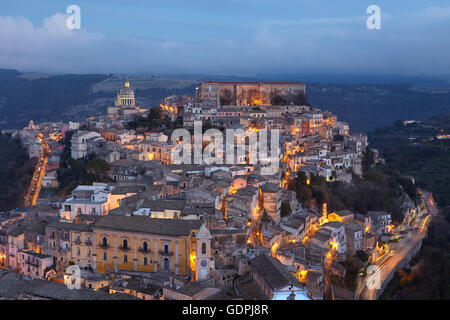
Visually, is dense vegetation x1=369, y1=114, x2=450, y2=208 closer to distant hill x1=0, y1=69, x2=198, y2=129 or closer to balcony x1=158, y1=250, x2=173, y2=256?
balcony x1=158, y1=250, x2=173, y2=256

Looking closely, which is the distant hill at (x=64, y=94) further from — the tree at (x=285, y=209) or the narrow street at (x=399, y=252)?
the tree at (x=285, y=209)

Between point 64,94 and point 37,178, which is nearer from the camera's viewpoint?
point 37,178

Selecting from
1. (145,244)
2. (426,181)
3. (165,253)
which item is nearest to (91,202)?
(145,244)

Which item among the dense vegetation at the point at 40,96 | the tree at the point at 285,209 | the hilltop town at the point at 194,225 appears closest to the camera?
the hilltop town at the point at 194,225

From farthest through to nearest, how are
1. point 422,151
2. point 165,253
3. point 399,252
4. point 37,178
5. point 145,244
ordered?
point 422,151 → point 37,178 → point 399,252 → point 145,244 → point 165,253

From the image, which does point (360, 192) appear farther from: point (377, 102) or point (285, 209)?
point (377, 102)

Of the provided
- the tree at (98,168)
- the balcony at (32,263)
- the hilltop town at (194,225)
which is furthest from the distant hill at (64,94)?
the balcony at (32,263)
